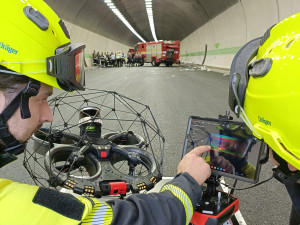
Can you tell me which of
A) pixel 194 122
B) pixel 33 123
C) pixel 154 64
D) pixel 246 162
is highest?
pixel 33 123

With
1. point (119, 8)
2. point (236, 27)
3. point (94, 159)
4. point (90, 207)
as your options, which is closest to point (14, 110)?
point (90, 207)

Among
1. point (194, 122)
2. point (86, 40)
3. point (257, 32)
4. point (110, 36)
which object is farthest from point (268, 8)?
point (110, 36)

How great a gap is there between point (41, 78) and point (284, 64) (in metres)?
1.12

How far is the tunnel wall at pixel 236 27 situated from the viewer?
14078 mm

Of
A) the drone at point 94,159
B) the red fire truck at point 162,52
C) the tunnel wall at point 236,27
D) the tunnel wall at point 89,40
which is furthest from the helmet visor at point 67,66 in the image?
the red fire truck at point 162,52

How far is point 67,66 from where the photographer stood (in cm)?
155

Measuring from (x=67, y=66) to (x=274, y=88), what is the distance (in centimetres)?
103

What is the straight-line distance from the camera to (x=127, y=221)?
1.21m

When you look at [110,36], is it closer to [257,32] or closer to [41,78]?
[257,32]

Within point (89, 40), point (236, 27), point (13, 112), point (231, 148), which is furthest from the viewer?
point (89, 40)

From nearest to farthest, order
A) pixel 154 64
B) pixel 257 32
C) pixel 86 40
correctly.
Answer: pixel 257 32, pixel 86 40, pixel 154 64

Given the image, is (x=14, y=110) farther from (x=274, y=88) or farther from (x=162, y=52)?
(x=162, y=52)

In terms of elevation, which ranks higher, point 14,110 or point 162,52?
point 14,110

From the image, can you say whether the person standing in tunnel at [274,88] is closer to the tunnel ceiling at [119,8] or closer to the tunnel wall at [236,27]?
the tunnel wall at [236,27]
